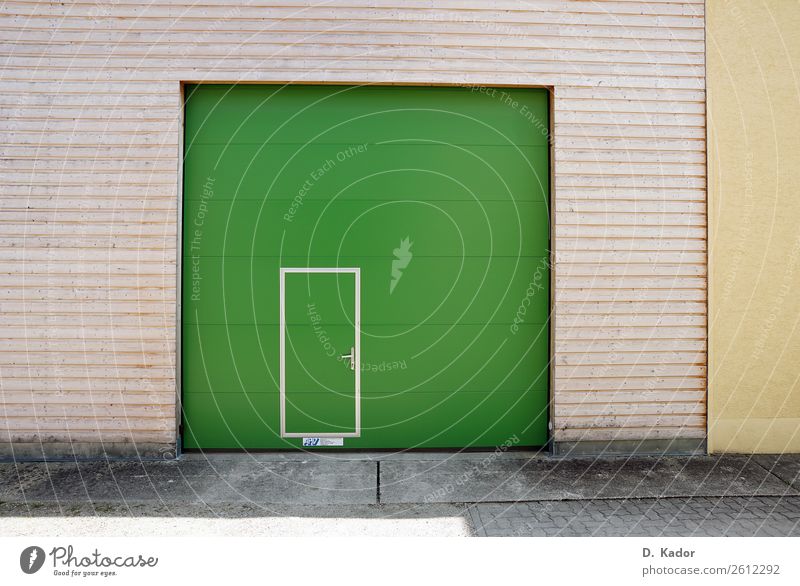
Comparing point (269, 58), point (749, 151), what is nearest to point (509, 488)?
point (749, 151)

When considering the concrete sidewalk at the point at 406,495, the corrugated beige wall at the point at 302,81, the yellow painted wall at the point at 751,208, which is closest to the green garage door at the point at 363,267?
the corrugated beige wall at the point at 302,81

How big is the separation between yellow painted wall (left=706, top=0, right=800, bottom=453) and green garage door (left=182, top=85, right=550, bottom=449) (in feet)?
5.71

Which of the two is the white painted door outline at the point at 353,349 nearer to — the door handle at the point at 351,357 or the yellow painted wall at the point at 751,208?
the door handle at the point at 351,357

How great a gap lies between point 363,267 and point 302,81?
190cm

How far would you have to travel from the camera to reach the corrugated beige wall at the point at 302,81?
5832 millimetres

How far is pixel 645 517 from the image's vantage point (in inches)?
183

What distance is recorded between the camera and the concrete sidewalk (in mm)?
4512

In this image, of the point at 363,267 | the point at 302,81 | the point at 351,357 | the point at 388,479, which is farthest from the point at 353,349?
the point at 302,81

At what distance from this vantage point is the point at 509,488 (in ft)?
17.1

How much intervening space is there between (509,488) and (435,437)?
1094mm

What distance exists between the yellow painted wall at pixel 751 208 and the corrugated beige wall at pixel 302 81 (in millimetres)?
204

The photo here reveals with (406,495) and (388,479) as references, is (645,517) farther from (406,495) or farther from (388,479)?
(388,479)

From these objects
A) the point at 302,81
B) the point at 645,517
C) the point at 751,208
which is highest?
the point at 302,81

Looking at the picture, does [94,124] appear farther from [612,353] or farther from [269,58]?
[612,353]
